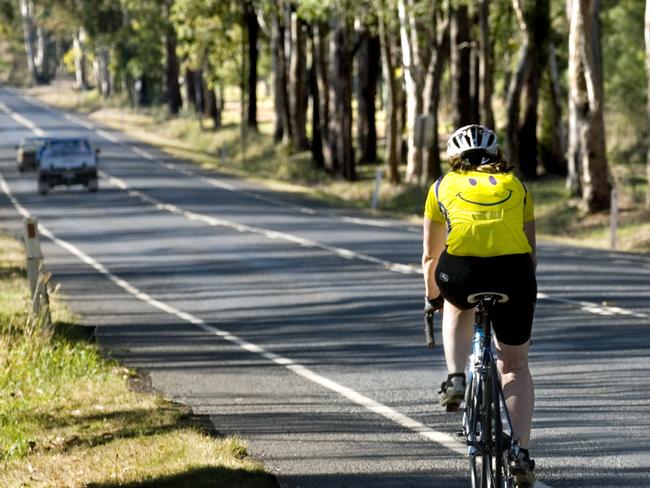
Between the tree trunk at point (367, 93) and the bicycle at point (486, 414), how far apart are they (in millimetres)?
47507

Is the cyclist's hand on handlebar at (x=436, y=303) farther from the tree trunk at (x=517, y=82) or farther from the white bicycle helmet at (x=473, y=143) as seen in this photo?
the tree trunk at (x=517, y=82)

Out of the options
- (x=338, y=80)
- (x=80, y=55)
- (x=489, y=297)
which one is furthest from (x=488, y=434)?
(x=80, y=55)

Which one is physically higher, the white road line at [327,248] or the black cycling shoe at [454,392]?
the black cycling shoe at [454,392]

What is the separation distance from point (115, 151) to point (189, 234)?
3797 cm

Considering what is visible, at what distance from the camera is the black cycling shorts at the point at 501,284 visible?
272 inches

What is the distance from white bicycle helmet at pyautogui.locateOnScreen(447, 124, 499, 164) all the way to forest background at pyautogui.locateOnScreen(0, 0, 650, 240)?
81.5 feet

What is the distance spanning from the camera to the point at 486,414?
22.7ft

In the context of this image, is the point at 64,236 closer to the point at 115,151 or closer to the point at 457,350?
the point at 457,350

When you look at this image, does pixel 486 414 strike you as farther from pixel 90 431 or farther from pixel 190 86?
pixel 190 86

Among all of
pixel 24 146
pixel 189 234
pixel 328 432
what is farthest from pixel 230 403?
pixel 24 146

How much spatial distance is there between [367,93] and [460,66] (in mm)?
14645

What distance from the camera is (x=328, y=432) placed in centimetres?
979

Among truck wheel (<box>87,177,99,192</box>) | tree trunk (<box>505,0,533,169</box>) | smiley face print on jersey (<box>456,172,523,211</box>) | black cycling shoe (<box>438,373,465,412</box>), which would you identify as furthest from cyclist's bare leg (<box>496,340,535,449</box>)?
truck wheel (<box>87,177,99,192</box>)

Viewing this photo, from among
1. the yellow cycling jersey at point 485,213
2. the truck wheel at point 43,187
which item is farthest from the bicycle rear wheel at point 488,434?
the truck wheel at point 43,187
